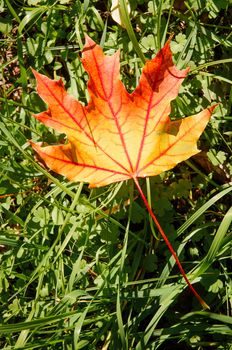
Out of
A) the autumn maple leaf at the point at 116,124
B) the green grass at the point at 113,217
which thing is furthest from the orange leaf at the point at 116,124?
the green grass at the point at 113,217

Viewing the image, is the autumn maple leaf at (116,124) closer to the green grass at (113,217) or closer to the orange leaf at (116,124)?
the orange leaf at (116,124)

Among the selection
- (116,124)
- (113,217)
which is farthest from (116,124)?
(113,217)

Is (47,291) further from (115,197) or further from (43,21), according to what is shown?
(43,21)

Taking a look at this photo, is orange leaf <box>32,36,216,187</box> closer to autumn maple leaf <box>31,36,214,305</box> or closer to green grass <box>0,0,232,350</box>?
autumn maple leaf <box>31,36,214,305</box>

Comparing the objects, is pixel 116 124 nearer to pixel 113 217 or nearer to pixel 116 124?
pixel 116 124

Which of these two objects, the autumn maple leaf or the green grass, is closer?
the autumn maple leaf

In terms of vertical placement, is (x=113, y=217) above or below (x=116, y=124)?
below

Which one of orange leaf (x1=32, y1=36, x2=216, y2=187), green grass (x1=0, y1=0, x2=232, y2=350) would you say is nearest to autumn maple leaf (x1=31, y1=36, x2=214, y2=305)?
orange leaf (x1=32, y1=36, x2=216, y2=187)
